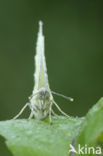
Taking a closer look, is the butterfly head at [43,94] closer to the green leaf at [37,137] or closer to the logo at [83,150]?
the green leaf at [37,137]

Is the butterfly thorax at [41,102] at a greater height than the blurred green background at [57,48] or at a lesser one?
lesser

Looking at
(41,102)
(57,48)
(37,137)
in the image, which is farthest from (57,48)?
(37,137)

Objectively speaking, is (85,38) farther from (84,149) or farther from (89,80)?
(84,149)

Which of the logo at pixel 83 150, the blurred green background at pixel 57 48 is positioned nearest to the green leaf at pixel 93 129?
the logo at pixel 83 150

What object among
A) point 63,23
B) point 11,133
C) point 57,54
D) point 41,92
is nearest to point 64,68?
point 57,54

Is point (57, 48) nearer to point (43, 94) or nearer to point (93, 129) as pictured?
point (43, 94)

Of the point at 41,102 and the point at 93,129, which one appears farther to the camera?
the point at 41,102
